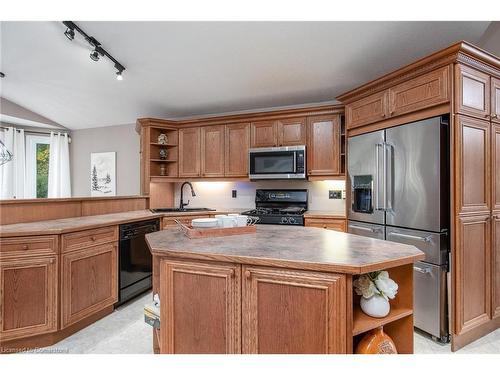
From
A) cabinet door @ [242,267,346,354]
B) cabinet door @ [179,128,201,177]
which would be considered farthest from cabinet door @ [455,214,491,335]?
cabinet door @ [179,128,201,177]

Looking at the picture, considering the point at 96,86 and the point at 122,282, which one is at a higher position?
the point at 96,86

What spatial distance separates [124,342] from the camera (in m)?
2.17

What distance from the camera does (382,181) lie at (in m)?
2.52

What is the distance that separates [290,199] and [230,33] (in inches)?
86.7

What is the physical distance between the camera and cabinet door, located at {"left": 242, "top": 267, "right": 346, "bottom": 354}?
3.93 ft

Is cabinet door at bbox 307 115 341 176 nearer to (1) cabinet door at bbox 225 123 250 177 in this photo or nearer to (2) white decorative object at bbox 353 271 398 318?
(1) cabinet door at bbox 225 123 250 177

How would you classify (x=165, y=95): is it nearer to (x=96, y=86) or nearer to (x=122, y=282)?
(x=96, y=86)

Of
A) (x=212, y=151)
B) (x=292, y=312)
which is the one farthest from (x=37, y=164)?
(x=292, y=312)

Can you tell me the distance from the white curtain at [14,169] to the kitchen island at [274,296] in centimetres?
507

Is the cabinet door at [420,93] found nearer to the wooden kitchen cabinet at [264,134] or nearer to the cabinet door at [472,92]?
the cabinet door at [472,92]

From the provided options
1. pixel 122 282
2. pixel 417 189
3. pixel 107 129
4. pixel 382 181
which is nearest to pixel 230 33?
pixel 382 181

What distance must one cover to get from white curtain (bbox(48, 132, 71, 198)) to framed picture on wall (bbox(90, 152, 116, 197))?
550 millimetres

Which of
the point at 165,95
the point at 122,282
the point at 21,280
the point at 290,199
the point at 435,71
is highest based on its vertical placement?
the point at 165,95

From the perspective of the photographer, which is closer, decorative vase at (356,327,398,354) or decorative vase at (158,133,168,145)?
decorative vase at (356,327,398,354)
